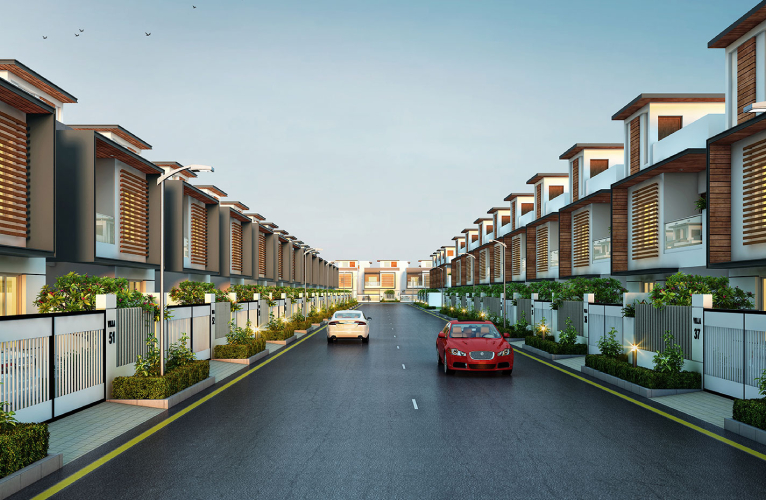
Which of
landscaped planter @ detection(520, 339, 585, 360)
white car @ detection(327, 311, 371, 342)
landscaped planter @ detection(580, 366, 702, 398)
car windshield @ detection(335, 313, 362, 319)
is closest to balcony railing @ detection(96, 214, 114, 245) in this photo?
white car @ detection(327, 311, 371, 342)

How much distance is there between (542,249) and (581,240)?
306 inches

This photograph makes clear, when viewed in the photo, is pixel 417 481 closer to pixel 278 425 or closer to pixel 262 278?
pixel 278 425

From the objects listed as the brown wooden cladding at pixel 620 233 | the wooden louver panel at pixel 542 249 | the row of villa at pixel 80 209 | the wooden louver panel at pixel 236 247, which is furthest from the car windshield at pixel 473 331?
the wooden louver panel at pixel 236 247

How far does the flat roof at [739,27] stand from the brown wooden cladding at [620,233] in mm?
10144

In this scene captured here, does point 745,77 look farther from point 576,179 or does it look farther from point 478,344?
point 576,179

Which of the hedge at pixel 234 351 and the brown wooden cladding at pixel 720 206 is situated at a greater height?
the brown wooden cladding at pixel 720 206

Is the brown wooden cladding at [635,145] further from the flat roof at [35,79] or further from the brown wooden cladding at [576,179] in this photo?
the flat roof at [35,79]

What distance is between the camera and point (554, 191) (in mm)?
45344

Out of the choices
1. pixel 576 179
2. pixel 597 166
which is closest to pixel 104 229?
pixel 576 179

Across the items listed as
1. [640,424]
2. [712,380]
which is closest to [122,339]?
[640,424]

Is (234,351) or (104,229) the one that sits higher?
(104,229)

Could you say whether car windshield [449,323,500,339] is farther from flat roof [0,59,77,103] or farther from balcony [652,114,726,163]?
flat roof [0,59,77,103]

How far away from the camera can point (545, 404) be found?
504 inches

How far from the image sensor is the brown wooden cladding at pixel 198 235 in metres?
34.0
